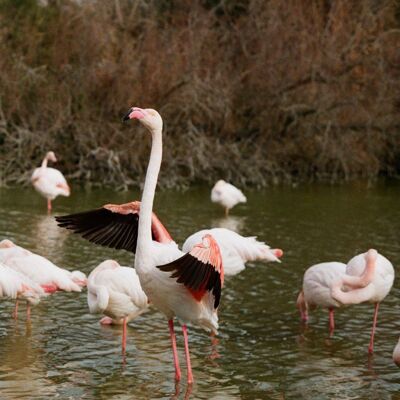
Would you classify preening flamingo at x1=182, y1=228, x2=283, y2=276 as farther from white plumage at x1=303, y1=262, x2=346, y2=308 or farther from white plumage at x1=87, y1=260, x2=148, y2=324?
white plumage at x1=87, y1=260, x2=148, y2=324

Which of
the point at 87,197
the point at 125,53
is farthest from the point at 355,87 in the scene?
the point at 87,197

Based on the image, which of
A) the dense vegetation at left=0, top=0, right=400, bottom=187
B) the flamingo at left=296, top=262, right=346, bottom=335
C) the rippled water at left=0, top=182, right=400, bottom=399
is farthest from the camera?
the dense vegetation at left=0, top=0, right=400, bottom=187

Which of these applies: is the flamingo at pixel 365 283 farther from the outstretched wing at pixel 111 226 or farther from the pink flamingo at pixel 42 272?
the pink flamingo at pixel 42 272

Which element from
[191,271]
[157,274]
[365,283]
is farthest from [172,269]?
[365,283]

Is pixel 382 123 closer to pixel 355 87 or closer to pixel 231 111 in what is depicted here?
pixel 355 87

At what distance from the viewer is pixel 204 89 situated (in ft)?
60.3

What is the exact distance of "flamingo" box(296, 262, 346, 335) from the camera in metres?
6.86

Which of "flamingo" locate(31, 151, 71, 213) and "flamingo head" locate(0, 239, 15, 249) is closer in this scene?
"flamingo head" locate(0, 239, 15, 249)

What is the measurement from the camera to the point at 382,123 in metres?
19.9

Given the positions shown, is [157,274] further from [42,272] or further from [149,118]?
[42,272]

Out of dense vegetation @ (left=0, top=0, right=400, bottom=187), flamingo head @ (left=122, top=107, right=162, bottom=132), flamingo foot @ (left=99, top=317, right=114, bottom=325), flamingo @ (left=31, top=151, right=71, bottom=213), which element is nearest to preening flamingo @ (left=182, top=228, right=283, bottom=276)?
flamingo foot @ (left=99, top=317, right=114, bottom=325)

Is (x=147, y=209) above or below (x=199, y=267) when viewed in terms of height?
above

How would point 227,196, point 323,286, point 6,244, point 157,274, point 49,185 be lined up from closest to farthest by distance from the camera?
1. point 157,274
2. point 323,286
3. point 6,244
4. point 49,185
5. point 227,196

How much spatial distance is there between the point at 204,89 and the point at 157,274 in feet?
44.2
